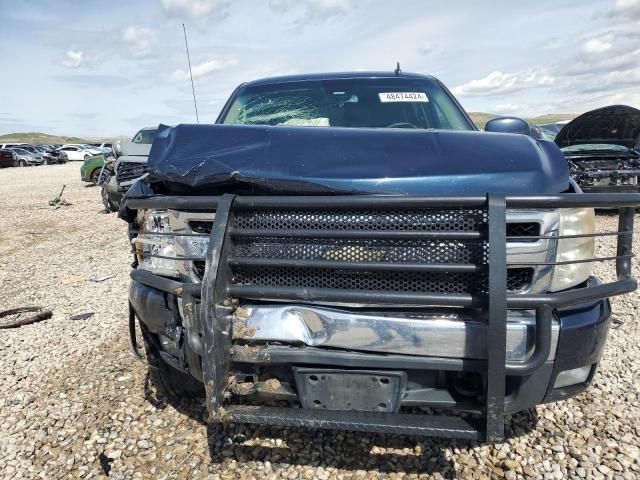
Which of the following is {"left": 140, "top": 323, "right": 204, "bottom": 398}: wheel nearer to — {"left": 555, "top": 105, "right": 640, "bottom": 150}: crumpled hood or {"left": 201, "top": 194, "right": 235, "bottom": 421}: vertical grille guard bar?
{"left": 201, "top": 194, "right": 235, "bottom": 421}: vertical grille guard bar

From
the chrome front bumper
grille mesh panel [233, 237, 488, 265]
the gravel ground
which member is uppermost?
grille mesh panel [233, 237, 488, 265]

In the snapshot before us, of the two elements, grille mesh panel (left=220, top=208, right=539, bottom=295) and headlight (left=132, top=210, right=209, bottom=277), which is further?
headlight (left=132, top=210, right=209, bottom=277)

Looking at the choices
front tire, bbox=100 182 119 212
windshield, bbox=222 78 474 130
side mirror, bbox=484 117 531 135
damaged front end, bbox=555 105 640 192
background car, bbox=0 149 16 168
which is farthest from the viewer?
background car, bbox=0 149 16 168

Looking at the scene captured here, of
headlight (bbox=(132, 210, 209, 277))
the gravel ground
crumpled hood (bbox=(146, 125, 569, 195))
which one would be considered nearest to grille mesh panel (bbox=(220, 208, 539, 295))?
crumpled hood (bbox=(146, 125, 569, 195))

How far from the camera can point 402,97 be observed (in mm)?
3574

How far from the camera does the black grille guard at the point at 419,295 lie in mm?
1730

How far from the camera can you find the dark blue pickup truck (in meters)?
1.79

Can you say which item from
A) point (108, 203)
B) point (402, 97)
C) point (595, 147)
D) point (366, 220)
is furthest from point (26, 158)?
point (366, 220)

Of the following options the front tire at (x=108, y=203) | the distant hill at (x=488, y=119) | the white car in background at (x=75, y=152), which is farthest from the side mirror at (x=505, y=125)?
the white car in background at (x=75, y=152)

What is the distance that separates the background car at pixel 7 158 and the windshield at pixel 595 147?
122 feet

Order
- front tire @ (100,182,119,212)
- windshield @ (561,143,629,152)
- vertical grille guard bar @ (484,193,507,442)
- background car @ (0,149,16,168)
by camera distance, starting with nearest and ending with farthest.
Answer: vertical grille guard bar @ (484,193,507,442) < windshield @ (561,143,629,152) < front tire @ (100,182,119,212) < background car @ (0,149,16,168)

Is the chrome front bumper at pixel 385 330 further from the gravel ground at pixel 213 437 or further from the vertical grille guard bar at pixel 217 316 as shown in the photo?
the gravel ground at pixel 213 437

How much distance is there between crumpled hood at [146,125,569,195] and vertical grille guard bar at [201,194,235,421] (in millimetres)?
225

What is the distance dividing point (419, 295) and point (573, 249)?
0.67m
